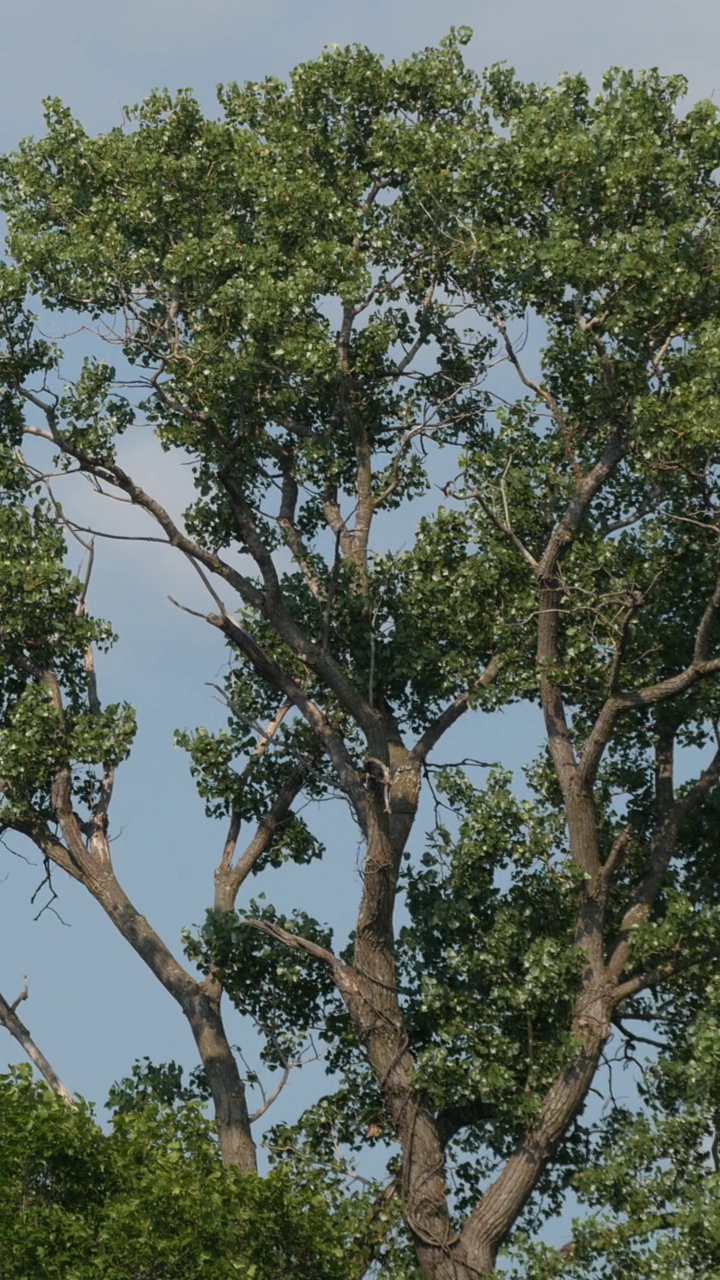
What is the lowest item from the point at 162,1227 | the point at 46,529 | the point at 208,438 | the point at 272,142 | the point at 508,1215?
the point at 162,1227

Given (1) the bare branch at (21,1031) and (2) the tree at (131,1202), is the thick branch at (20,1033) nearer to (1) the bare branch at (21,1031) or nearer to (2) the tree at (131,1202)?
(1) the bare branch at (21,1031)

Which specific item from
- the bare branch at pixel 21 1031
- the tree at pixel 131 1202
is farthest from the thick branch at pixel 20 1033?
the tree at pixel 131 1202

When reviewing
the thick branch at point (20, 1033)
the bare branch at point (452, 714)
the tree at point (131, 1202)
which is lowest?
the tree at point (131, 1202)

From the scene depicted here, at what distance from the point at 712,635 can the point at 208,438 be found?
26.7ft

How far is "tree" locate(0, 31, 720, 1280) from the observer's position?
936 inches

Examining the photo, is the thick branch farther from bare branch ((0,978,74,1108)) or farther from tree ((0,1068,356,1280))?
tree ((0,1068,356,1280))

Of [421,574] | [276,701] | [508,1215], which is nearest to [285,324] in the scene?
[421,574]

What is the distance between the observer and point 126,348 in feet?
90.8

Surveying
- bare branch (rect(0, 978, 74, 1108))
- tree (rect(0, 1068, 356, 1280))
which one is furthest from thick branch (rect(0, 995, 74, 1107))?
tree (rect(0, 1068, 356, 1280))

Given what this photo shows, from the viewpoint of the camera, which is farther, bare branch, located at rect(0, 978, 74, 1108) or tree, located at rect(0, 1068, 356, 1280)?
bare branch, located at rect(0, 978, 74, 1108)

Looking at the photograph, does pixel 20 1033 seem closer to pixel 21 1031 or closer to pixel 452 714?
pixel 21 1031

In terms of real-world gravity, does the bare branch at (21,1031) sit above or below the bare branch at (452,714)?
below

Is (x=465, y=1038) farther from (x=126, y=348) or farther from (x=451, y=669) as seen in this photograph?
(x=126, y=348)

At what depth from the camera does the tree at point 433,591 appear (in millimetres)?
23781
